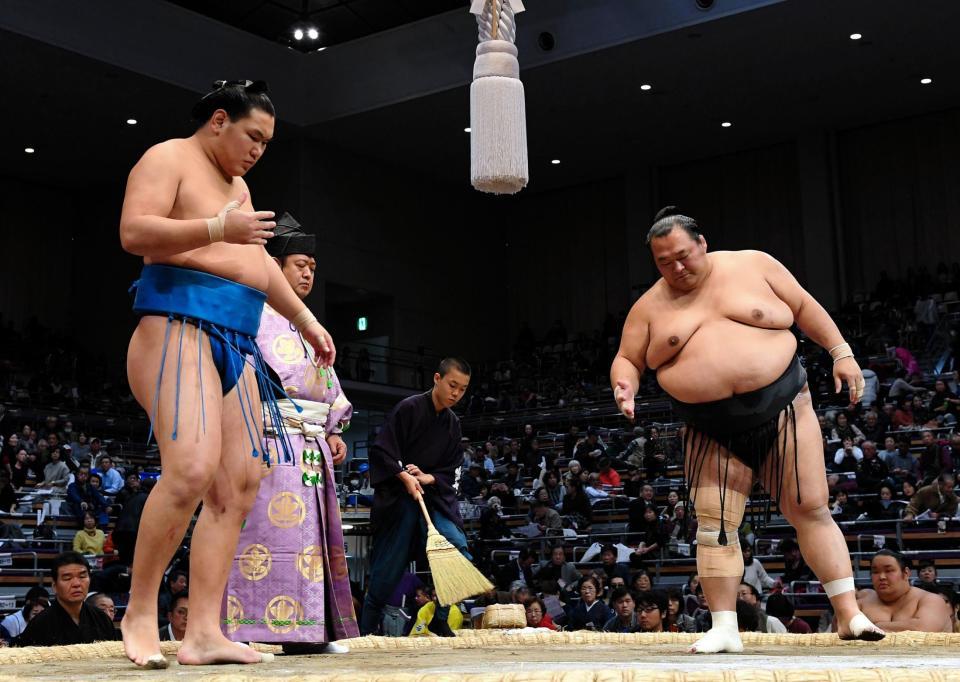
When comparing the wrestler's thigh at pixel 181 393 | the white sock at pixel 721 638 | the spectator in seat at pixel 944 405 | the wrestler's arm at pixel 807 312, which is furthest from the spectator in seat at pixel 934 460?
the wrestler's thigh at pixel 181 393

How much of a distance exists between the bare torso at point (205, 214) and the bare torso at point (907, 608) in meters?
2.32

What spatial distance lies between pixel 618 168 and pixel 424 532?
11.0m

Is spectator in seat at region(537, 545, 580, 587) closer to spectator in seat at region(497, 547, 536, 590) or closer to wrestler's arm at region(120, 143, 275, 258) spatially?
spectator in seat at region(497, 547, 536, 590)

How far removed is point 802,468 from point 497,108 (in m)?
0.97

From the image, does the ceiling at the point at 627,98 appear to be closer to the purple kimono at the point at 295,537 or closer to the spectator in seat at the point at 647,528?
the spectator in seat at the point at 647,528

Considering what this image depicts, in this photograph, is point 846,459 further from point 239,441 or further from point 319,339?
point 239,441

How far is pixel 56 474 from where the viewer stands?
849 centimetres

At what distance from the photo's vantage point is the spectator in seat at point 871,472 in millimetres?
6684

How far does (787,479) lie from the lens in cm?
220

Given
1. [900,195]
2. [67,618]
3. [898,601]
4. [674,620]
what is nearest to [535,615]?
[674,620]

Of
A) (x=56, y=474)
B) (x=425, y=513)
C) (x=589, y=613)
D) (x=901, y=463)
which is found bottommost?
(x=589, y=613)

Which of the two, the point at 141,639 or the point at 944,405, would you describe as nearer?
the point at 141,639

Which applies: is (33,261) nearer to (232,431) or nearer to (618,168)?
(618,168)

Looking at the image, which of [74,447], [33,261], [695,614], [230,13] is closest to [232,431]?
[695,614]
